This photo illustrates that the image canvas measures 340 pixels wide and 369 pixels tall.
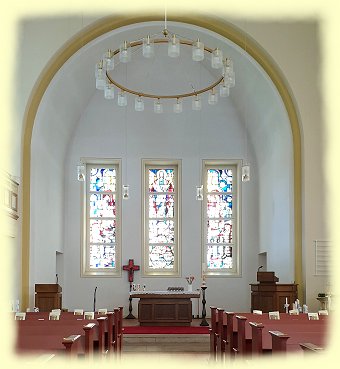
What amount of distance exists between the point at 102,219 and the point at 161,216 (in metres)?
1.40

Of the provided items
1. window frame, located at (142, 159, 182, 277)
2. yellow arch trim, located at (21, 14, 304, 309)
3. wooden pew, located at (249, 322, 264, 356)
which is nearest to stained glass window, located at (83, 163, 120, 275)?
window frame, located at (142, 159, 182, 277)

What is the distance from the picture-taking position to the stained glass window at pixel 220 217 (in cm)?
1561

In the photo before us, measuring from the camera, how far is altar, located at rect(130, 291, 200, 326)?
41.5 feet

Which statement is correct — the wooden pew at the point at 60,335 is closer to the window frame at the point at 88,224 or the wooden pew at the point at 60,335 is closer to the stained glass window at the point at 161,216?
the window frame at the point at 88,224

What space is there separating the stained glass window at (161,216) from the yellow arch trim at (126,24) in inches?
179

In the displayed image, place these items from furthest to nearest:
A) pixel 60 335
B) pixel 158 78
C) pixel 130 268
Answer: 1. pixel 158 78
2. pixel 130 268
3. pixel 60 335

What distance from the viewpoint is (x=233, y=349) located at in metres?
6.23

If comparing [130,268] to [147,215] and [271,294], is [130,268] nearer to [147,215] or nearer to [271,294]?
[147,215]

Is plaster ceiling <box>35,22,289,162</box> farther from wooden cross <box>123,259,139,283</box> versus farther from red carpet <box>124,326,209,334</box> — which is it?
red carpet <box>124,326,209,334</box>

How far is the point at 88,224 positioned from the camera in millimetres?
15688

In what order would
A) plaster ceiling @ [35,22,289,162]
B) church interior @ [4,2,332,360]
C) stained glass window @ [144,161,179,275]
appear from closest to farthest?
plaster ceiling @ [35,22,289,162], church interior @ [4,2,332,360], stained glass window @ [144,161,179,275]

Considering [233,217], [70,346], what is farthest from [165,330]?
[70,346]

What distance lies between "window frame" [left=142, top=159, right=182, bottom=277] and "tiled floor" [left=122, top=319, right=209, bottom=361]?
4038mm

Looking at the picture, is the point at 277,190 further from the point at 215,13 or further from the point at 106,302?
the point at 106,302
